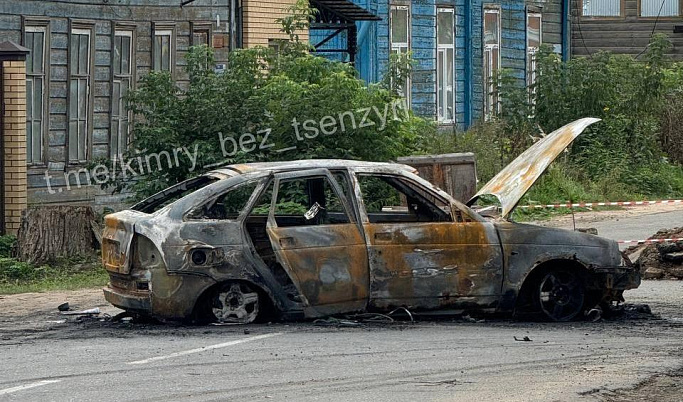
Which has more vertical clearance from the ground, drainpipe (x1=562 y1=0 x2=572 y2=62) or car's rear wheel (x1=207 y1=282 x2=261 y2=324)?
drainpipe (x1=562 y1=0 x2=572 y2=62)

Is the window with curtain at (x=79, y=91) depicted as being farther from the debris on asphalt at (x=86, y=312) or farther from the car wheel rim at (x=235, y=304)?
the car wheel rim at (x=235, y=304)

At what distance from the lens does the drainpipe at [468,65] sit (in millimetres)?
29469

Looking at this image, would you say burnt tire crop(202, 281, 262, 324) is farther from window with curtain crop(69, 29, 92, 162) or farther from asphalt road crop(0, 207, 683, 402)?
window with curtain crop(69, 29, 92, 162)

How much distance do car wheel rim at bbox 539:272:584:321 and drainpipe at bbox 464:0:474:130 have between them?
59.7 ft

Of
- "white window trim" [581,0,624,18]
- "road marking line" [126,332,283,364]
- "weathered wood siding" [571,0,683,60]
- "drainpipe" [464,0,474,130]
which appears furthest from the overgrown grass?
"white window trim" [581,0,624,18]

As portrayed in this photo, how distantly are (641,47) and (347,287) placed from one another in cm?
2585

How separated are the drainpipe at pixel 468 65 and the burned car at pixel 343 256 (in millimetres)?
17931

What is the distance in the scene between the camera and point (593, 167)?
81.5ft

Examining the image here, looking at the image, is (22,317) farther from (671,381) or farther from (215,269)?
(671,381)

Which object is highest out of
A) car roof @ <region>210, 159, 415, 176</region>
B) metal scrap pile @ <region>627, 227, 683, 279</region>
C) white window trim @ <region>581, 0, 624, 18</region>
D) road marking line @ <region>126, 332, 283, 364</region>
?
white window trim @ <region>581, 0, 624, 18</region>

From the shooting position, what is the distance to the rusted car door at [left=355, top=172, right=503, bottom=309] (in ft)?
36.4

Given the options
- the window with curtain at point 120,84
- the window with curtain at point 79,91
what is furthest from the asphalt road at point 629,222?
the window with curtain at point 79,91

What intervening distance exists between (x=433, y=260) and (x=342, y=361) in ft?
6.91

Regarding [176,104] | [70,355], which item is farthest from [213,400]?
[176,104]
